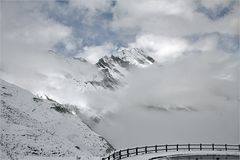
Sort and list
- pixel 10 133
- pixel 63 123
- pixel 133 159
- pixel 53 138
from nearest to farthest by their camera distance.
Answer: pixel 133 159 < pixel 10 133 < pixel 53 138 < pixel 63 123

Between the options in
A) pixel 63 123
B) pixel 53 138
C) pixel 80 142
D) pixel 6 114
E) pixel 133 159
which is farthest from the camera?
pixel 63 123

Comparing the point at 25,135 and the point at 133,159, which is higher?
the point at 25,135

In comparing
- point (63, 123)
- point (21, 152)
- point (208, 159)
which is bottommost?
point (21, 152)

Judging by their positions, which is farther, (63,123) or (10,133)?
(63,123)

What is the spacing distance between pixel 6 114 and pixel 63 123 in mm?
26005

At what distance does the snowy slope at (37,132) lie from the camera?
4512 cm

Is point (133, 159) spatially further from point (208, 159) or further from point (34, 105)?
point (34, 105)

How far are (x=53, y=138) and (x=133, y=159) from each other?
1582cm

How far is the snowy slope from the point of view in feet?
148

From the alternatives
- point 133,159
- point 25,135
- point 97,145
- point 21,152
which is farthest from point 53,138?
point 97,145

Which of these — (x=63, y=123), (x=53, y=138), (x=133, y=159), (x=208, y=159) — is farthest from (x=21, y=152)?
(x=63, y=123)

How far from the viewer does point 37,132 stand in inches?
2078

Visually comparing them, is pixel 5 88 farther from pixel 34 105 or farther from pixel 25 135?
pixel 25 135

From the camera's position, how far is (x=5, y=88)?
81.6m
